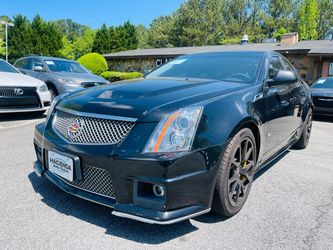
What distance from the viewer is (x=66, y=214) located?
2.76 m

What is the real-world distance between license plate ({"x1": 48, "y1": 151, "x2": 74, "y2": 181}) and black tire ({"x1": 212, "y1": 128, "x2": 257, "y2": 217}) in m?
1.17

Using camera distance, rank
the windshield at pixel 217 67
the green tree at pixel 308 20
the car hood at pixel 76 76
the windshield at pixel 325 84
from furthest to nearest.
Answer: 1. the green tree at pixel 308 20
2. the windshield at pixel 325 84
3. the car hood at pixel 76 76
4. the windshield at pixel 217 67

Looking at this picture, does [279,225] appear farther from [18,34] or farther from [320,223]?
[18,34]

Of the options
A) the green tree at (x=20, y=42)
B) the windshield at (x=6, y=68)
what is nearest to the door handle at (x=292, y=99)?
the windshield at (x=6, y=68)

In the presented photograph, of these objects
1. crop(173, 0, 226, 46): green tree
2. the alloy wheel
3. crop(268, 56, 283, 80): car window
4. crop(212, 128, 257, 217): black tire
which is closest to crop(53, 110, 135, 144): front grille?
crop(212, 128, 257, 217): black tire

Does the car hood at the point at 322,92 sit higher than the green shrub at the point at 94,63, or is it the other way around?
the green shrub at the point at 94,63

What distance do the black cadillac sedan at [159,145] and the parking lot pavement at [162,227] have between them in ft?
0.73

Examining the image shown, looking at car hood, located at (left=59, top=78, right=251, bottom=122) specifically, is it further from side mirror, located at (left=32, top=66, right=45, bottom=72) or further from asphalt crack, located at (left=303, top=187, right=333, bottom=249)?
side mirror, located at (left=32, top=66, right=45, bottom=72)

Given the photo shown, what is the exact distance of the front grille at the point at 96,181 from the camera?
245 centimetres

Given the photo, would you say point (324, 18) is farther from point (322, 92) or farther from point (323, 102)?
point (323, 102)

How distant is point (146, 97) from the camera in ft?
8.84

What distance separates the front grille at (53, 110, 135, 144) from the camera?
7.93 ft

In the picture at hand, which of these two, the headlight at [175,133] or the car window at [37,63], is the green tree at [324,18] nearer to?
the car window at [37,63]

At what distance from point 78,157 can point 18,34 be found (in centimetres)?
4089
